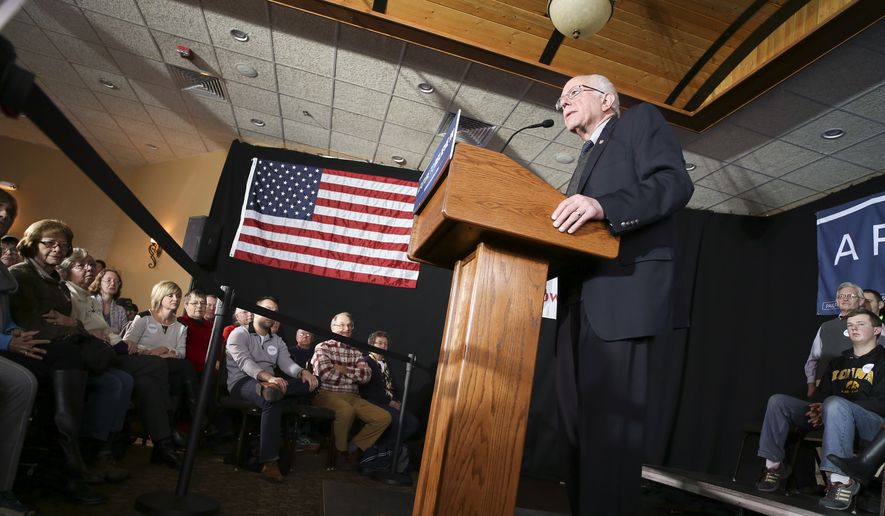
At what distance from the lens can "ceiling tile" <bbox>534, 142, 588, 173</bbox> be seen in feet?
17.8

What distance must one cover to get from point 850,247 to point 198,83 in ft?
20.2

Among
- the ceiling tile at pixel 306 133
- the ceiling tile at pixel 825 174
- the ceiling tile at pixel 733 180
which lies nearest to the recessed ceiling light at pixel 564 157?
the ceiling tile at pixel 733 180

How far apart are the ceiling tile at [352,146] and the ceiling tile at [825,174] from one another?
164 inches

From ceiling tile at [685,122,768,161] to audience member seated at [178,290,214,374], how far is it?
4.37 m

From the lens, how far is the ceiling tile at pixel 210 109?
18.3 ft

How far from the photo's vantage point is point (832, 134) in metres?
4.53

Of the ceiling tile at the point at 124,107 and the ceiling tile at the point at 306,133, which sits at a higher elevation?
the ceiling tile at the point at 124,107

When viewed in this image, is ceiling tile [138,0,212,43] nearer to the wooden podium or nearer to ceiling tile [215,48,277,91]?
ceiling tile [215,48,277,91]

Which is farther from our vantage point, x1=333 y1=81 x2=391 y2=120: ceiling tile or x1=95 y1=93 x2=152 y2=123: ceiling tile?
x1=95 y1=93 x2=152 y2=123: ceiling tile

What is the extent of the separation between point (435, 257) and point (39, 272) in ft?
6.80

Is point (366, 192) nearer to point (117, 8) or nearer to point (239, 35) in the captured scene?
point (239, 35)

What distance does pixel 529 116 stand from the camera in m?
4.94

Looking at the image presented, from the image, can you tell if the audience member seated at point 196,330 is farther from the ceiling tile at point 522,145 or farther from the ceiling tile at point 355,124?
the ceiling tile at point 522,145

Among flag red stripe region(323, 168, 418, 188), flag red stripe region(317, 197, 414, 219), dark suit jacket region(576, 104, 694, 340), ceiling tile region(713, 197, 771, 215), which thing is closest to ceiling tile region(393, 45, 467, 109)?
flag red stripe region(323, 168, 418, 188)
